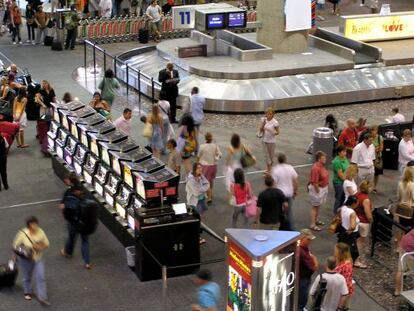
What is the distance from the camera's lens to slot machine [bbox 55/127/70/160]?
55.4 feet

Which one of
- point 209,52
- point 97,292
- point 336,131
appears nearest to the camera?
point 97,292

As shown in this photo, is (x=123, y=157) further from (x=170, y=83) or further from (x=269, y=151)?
(x=170, y=83)

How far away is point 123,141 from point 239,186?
268 centimetres

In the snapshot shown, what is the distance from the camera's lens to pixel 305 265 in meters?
11.0

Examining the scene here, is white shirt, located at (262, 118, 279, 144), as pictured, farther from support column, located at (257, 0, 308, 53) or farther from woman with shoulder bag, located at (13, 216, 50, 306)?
support column, located at (257, 0, 308, 53)

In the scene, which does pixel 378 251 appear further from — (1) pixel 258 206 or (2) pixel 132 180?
Answer: (2) pixel 132 180

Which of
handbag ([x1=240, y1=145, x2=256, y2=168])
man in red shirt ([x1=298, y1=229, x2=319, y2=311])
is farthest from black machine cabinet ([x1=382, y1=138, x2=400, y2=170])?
man in red shirt ([x1=298, y1=229, x2=319, y2=311])

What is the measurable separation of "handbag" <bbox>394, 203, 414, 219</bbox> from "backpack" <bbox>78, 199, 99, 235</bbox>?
4707 millimetres

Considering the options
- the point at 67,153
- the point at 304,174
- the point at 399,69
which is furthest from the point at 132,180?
the point at 399,69

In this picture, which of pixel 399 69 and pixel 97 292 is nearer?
pixel 97 292

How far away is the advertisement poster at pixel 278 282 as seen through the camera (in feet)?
31.7

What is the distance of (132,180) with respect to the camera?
1349 cm

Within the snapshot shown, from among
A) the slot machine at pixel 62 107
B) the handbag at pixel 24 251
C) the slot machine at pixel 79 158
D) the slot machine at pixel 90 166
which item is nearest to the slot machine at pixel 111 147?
the slot machine at pixel 90 166

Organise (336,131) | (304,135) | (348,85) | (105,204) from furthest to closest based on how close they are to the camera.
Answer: (348,85) < (304,135) < (336,131) < (105,204)
